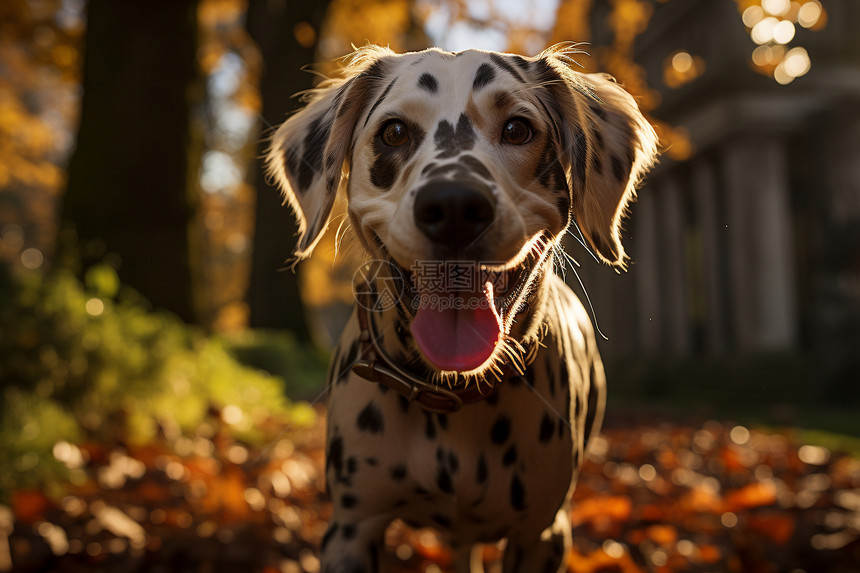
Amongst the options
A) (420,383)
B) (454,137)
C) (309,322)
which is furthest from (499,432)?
(309,322)

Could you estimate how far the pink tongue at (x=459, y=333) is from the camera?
1970 mm

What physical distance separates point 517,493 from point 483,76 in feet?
4.73

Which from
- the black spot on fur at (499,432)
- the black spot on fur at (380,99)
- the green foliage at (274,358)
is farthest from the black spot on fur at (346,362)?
the green foliage at (274,358)

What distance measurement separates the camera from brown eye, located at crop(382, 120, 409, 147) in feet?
7.42

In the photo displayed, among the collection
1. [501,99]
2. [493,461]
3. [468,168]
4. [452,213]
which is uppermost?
[501,99]

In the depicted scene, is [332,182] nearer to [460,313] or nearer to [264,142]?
[460,313]

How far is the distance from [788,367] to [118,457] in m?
12.1

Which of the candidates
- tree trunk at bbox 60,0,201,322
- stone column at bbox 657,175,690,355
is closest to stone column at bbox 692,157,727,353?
stone column at bbox 657,175,690,355

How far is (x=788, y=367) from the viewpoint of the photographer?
12602mm

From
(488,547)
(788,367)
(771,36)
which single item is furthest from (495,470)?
(788,367)

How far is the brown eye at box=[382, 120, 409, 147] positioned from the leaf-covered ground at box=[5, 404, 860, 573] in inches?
64.1

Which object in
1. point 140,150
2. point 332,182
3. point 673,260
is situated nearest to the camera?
point 332,182

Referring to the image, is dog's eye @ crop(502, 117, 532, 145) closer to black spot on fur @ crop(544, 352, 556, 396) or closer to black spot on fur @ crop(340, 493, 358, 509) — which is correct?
black spot on fur @ crop(544, 352, 556, 396)

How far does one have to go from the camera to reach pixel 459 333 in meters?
2.01
